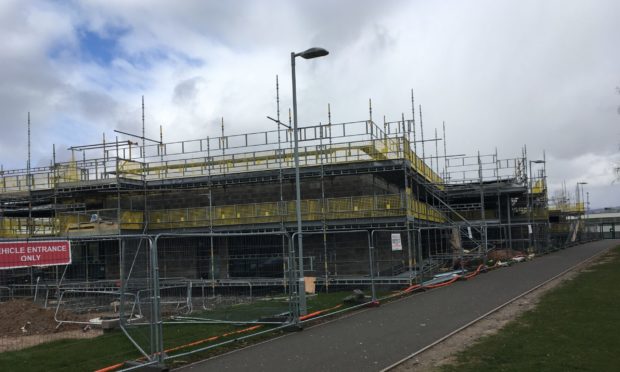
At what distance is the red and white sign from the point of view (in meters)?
10.4

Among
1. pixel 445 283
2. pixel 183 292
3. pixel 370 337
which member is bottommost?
pixel 445 283

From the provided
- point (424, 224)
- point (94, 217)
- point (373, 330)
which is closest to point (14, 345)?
point (373, 330)

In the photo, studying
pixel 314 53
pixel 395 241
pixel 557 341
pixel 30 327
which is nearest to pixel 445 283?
pixel 395 241

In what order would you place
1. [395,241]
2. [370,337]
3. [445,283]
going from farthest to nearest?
1. [445,283]
2. [395,241]
3. [370,337]

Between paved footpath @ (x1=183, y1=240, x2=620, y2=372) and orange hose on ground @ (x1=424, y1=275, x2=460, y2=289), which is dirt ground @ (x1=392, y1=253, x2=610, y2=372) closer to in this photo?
paved footpath @ (x1=183, y1=240, x2=620, y2=372)

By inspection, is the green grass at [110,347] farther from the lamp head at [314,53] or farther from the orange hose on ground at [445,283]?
the orange hose on ground at [445,283]

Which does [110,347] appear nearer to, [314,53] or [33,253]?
[33,253]

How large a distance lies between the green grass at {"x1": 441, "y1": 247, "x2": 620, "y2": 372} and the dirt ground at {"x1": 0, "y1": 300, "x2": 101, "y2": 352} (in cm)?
959

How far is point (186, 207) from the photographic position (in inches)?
1179

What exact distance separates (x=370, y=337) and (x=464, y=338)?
5.93 feet

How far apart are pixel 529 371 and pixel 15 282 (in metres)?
15.3

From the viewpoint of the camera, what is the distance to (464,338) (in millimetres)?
10383

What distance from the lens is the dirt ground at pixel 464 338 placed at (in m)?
8.44

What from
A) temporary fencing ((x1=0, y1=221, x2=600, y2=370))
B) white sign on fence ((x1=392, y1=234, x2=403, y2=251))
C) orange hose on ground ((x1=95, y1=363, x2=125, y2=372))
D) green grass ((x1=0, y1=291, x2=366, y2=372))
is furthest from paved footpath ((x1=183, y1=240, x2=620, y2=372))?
white sign on fence ((x1=392, y1=234, x2=403, y2=251))
